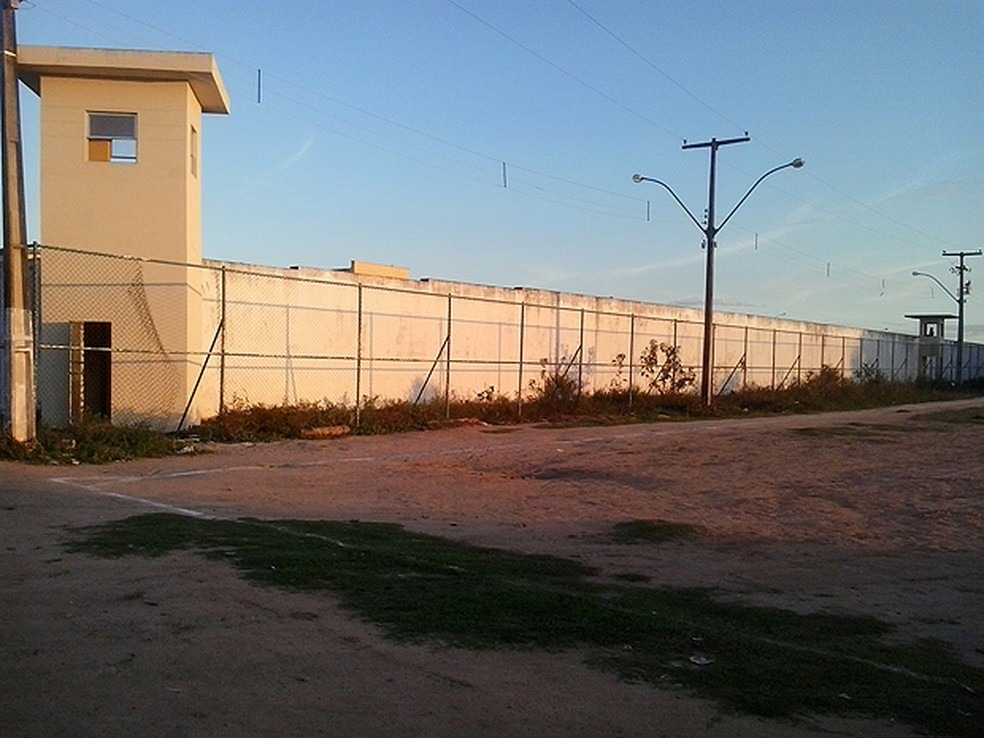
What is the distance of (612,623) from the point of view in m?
6.14

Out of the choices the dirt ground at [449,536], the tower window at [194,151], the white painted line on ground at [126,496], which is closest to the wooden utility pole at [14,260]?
the dirt ground at [449,536]

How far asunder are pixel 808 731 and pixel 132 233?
1593 centimetres

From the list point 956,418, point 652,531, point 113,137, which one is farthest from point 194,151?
point 956,418

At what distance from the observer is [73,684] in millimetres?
4672

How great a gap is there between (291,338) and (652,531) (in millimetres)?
13308

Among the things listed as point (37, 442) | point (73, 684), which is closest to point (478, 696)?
point (73, 684)

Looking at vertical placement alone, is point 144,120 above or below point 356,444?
above

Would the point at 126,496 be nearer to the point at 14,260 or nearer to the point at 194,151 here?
the point at 14,260

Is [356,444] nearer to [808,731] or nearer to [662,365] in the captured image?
[808,731]

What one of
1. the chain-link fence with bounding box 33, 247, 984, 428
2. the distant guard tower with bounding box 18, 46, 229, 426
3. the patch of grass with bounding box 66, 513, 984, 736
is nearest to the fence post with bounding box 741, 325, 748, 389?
the chain-link fence with bounding box 33, 247, 984, 428

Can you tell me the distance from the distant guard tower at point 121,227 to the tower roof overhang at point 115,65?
35 millimetres

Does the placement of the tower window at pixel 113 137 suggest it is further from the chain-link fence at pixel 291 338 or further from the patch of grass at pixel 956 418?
the patch of grass at pixel 956 418

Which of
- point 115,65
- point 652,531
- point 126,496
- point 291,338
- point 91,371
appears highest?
point 115,65

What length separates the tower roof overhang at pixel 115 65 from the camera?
1673 centimetres
